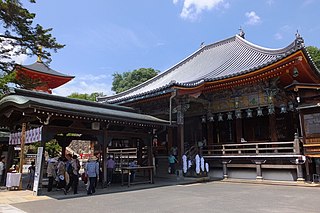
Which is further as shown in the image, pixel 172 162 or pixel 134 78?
pixel 134 78

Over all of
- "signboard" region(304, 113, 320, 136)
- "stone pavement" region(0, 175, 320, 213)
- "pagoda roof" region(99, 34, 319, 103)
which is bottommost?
"stone pavement" region(0, 175, 320, 213)

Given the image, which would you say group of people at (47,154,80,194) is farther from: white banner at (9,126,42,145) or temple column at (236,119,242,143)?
temple column at (236,119,242,143)

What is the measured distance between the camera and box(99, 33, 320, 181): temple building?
42.1ft

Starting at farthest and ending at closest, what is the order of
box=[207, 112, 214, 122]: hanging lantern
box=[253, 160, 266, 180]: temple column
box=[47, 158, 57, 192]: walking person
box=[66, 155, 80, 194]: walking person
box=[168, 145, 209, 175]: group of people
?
box=[207, 112, 214, 122]: hanging lantern → box=[168, 145, 209, 175]: group of people → box=[253, 160, 266, 180]: temple column → box=[47, 158, 57, 192]: walking person → box=[66, 155, 80, 194]: walking person

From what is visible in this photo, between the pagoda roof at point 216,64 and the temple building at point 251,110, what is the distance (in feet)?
0.23

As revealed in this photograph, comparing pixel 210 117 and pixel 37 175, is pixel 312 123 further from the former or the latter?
pixel 37 175

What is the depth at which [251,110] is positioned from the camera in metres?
15.6

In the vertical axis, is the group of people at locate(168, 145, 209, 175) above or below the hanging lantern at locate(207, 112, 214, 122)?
below

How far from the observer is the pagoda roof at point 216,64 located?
48.7 ft

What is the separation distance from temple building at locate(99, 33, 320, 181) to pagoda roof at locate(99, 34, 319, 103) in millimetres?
70

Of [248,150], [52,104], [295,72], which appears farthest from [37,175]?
[295,72]

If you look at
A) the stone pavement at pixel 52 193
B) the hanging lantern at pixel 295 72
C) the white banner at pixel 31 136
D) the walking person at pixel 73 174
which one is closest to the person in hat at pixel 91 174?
the stone pavement at pixel 52 193

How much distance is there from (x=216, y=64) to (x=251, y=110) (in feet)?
18.6

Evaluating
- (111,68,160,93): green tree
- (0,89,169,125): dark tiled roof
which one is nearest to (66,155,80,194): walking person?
(0,89,169,125): dark tiled roof
